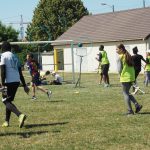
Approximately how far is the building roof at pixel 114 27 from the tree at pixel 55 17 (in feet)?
35.5

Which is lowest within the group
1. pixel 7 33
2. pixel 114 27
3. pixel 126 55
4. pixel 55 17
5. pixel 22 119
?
pixel 22 119

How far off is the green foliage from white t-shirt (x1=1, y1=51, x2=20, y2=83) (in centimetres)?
5293

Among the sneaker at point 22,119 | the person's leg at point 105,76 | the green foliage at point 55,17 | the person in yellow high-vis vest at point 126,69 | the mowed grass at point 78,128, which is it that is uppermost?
the green foliage at point 55,17

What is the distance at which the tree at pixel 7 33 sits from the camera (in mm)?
62000

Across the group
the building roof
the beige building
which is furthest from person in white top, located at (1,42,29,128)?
the building roof

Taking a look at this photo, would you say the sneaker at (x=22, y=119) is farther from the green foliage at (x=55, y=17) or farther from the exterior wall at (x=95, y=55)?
the green foliage at (x=55, y=17)

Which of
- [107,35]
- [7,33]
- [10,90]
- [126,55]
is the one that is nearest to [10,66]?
[10,90]

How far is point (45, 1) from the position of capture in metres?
66.9

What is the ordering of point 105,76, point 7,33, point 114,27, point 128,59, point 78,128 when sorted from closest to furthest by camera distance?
point 78,128 < point 128,59 < point 105,76 < point 114,27 < point 7,33

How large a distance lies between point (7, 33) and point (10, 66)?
5212 cm

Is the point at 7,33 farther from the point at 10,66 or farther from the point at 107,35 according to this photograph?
the point at 10,66

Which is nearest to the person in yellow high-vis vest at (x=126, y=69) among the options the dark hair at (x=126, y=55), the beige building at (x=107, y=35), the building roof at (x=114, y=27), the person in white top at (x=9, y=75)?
the dark hair at (x=126, y=55)

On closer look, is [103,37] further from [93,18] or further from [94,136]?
[94,136]

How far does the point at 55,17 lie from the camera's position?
64.9 m
